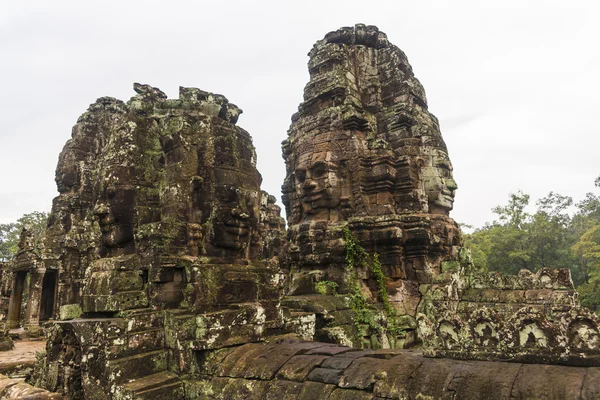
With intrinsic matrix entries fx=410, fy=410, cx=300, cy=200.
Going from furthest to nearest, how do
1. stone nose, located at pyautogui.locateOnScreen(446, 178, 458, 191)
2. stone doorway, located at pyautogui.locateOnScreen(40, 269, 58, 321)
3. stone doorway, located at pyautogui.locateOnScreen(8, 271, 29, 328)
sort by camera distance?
1. stone doorway, located at pyautogui.locateOnScreen(40, 269, 58, 321)
2. stone doorway, located at pyautogui.locateOnScreen(8, 271, 29, 328)
3. stone nose, located at pyautogui.locateOnScreen(446, 178, 458, 191)

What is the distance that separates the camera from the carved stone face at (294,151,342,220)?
955cm

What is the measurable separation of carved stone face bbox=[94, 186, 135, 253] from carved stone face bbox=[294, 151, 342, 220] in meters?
5.14

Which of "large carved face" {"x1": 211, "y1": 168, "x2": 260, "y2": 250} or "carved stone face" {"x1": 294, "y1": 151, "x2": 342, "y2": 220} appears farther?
"carved stone face" {"x1": 294, "y1": 151, "x2": 342, "y2": 220}

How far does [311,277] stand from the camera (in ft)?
29.5

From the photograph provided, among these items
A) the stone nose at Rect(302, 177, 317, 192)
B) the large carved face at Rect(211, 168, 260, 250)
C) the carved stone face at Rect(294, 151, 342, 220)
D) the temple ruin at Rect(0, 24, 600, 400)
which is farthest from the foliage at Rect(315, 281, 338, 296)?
the large carved face at Rect(211, 168, 260, 250)

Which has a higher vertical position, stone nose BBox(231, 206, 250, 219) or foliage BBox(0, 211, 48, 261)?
foliage BBox(0, 211, 48, 261)

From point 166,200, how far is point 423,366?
11.1ft

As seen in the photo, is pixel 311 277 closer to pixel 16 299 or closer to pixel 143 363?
pixel 143 363

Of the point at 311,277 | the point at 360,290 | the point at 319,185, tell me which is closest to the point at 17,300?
the point at 311,277

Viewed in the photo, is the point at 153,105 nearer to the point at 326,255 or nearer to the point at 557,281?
the point at 326,255

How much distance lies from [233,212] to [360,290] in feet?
14.9

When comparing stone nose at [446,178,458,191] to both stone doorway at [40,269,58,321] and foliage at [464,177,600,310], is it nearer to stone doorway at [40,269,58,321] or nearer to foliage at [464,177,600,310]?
stone doorway at [40,269,58,321]

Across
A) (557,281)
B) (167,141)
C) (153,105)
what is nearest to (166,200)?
(167,141)

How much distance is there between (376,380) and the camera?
322cm
